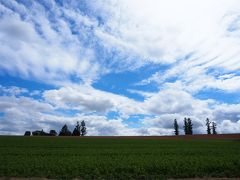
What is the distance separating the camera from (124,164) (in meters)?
22.4

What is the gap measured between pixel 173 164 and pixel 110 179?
21.9 feet

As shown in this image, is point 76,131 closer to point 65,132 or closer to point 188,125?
point 65,132

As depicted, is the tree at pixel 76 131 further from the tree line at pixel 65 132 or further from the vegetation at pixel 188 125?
the vegetation at pixel 188 125

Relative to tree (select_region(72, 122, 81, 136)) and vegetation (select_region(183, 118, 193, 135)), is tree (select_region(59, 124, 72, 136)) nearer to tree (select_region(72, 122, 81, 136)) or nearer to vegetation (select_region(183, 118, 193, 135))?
tree (select_region(72, 122, 81, 136))

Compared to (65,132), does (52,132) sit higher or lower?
lower

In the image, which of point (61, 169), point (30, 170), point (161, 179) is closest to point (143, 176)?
point (161, 179)

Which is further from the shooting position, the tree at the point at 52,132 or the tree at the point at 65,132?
the tree at the point at 65,132

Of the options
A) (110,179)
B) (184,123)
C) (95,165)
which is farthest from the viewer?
(184,123)

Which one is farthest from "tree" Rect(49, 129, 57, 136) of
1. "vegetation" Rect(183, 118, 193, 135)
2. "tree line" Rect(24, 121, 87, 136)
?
"vegetation" Rect(183, 118, 193, 135)

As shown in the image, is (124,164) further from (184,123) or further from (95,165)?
(184,123)

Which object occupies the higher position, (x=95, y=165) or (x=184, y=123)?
(x=184, y=123)

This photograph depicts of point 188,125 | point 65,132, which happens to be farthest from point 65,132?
point 188,125

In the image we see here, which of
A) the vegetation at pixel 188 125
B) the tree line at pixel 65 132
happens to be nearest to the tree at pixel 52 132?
the tree line at pixel 65 132

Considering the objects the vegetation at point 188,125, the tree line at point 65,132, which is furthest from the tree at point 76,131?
the vegetation at point 188,125
